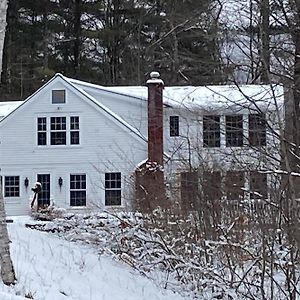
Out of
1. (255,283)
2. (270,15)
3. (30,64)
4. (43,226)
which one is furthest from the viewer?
(30,64)

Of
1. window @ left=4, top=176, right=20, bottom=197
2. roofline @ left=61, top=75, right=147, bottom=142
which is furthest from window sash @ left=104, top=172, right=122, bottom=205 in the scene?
window @ left=4, top=176, right=20, bottom=197

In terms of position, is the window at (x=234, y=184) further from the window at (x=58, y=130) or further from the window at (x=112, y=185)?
the window at (x=58, y=130)

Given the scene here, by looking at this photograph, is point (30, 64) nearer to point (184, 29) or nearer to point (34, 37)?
point (34, 37)

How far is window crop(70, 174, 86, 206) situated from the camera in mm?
26469

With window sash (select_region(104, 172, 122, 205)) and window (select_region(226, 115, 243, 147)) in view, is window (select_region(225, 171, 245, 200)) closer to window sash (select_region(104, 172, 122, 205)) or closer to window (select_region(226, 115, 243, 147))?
window (select_region(226, 115, 243, 147))

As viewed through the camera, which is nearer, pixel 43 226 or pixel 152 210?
pixel 152 210

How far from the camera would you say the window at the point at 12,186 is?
26.6 m

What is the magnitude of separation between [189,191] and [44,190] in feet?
48.4

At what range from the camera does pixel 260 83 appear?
9703mm

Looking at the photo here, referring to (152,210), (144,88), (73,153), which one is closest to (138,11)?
(144,88)

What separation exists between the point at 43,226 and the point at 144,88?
11.5 metres

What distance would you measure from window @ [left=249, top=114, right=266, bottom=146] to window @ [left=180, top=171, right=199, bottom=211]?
2.14 meters

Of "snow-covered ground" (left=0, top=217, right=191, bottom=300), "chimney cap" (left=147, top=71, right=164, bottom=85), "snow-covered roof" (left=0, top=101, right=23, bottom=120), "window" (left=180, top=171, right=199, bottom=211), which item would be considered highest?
"chimney cap" (left=147, top=71, right=164, bottom=85)

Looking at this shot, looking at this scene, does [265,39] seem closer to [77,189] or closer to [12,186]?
[77,189]
